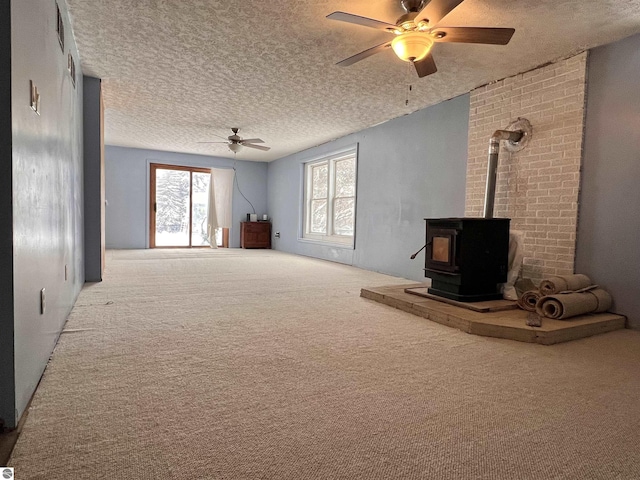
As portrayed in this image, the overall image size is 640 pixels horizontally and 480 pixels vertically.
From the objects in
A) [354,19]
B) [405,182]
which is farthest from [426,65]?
[405,182]

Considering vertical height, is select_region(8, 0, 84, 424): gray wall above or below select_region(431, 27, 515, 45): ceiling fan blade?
below

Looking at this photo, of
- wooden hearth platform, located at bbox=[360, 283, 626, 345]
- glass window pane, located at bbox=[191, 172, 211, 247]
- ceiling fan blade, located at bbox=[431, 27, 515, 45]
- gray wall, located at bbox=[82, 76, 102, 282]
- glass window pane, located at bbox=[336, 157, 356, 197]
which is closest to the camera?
ceiling fan blade, located at bbox=[431, 27, 515, 45]

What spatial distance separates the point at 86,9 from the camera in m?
2.81

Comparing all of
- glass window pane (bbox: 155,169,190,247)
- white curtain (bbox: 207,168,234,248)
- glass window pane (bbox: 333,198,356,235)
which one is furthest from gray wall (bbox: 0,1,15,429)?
white curtain (bbox: 207,168,234,248)

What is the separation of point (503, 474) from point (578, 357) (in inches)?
58.9

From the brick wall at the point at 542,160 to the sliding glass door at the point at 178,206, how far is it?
6880 millimetres

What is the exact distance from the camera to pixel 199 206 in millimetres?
9234

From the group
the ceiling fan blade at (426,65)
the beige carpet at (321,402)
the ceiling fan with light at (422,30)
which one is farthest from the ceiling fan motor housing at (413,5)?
the beige carpet at (321,402)

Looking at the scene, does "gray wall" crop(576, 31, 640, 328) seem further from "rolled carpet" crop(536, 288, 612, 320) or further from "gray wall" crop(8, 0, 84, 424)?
"gray wall" crop(8, 0, 84, 424)

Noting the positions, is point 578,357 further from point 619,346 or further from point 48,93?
point 48,93

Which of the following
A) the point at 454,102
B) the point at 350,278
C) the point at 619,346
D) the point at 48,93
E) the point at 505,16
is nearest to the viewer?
the point at 48,93

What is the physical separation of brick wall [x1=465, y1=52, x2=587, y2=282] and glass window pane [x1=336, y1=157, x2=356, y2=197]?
2.89 m

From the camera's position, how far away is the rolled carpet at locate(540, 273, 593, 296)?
3.01 metres

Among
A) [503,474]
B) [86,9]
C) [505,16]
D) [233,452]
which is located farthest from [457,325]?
[86,9]
